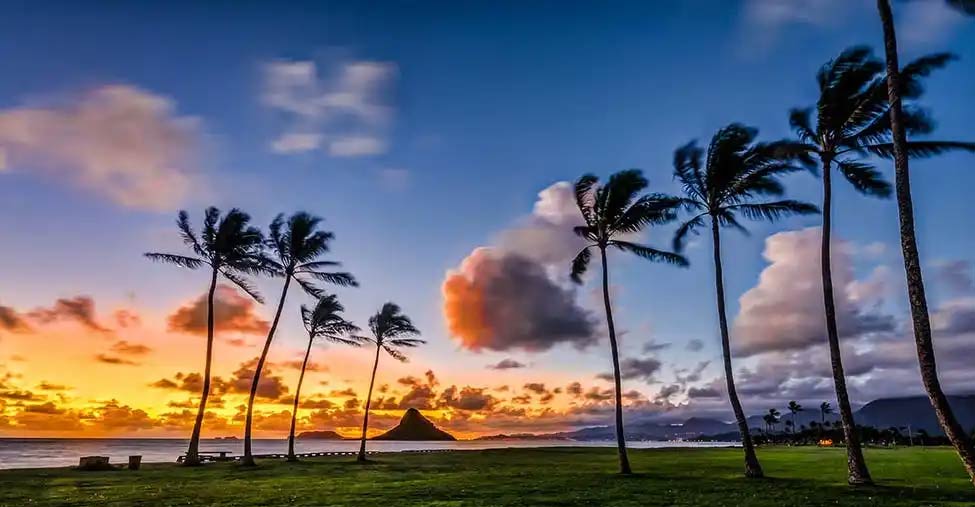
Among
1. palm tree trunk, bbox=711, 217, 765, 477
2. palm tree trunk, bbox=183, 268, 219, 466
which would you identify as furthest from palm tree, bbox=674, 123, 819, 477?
palm tree trunk, bbox=183, 268, 219, 466

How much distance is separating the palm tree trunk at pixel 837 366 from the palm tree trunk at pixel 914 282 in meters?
10.3

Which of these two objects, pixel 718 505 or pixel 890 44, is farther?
pixel 718 505

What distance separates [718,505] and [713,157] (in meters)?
16.5

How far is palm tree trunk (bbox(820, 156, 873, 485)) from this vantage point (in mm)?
22703

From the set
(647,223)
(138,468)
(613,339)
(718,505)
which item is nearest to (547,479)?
(613,339)

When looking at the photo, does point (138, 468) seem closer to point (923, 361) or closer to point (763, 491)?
point (763, 491)

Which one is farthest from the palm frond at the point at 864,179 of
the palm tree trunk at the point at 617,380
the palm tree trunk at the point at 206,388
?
the palm tree trunk at the point at 206,388

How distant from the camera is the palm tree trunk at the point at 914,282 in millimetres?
12586

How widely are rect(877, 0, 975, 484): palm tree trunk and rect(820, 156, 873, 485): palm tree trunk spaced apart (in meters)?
10.3

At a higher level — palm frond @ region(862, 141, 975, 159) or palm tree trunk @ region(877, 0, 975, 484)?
palm frond @ region(862, 141, 975, 159)

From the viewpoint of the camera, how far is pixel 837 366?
23.8 meters

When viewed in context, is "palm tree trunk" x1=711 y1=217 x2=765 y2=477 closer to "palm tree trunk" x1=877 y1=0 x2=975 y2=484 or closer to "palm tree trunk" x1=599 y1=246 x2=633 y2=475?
"palm tree trunk" x1=599 y1=246 x2=633 y2=475

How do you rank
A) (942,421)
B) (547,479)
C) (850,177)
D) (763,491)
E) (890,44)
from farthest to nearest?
(547,479), (850,177), (763,491), (890,44), (942,421)

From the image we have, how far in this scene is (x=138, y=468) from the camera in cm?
3644
